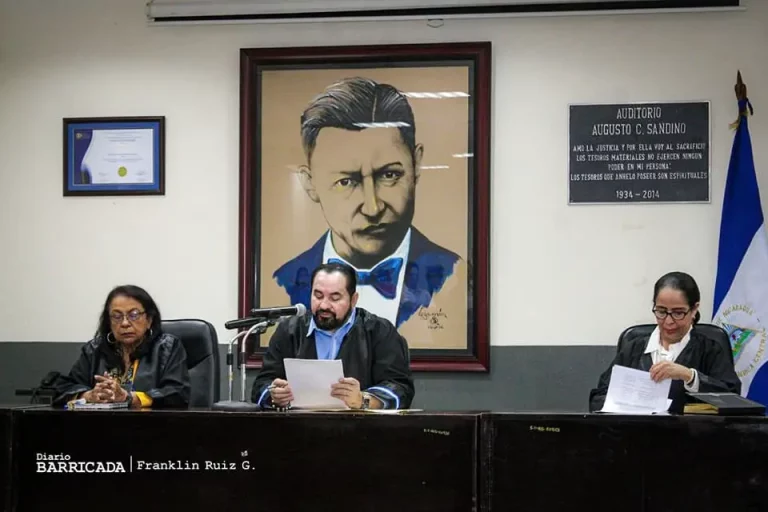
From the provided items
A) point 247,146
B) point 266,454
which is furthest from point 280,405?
Result: point 247,146

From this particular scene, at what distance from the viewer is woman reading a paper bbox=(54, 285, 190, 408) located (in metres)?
3.21

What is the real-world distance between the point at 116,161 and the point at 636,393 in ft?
8.73

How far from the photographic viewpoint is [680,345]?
10.7ft

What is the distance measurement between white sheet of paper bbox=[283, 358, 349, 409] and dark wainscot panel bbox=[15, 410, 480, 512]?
276mm

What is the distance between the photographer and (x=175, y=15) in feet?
13.9

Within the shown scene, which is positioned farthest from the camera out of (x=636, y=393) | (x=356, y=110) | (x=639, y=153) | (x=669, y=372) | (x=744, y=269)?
(x=356, y=110)

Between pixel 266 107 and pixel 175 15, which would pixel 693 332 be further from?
pixel 175 15

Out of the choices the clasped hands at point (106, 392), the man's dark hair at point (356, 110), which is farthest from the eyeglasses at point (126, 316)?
the man's dark hair at point (356, 110)

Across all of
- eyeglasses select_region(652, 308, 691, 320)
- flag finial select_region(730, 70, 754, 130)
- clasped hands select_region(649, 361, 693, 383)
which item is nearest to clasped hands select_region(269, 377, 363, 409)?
clasped hands select_region(649, 361, 693, 383)

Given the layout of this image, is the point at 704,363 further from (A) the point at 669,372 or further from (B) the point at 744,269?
(B) the point at 744,269

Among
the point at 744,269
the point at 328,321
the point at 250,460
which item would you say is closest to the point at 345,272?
the point at 328,321

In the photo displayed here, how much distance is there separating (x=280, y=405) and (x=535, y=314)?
5.29 feet

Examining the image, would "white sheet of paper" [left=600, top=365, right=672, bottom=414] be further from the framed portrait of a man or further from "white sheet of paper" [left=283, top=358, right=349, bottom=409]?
the framed portrait of a man

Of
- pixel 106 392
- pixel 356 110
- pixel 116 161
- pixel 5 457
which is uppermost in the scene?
pixel 356 110
